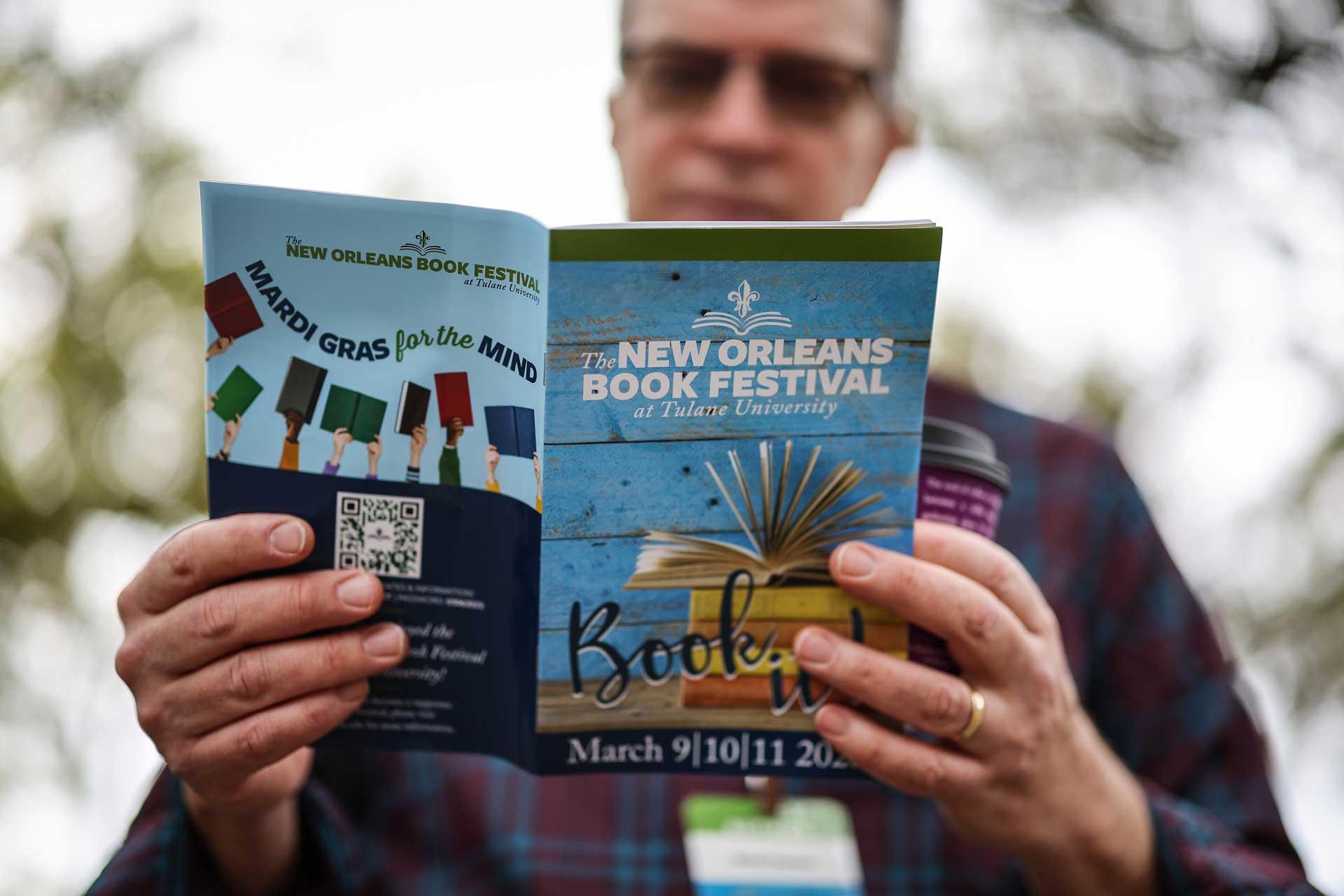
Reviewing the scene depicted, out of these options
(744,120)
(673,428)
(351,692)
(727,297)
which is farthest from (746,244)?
(744,120)

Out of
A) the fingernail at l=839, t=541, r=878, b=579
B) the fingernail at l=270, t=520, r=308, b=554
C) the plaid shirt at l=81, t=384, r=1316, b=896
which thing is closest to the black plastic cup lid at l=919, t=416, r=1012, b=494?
the fingernail at l=839, t=541, r=878, b=579

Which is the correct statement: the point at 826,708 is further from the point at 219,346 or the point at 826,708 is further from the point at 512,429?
the point at 219,346

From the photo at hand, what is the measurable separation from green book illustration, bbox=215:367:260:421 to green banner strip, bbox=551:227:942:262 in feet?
0.93

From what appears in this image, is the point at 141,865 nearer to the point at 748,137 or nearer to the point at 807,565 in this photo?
the point at 807,565

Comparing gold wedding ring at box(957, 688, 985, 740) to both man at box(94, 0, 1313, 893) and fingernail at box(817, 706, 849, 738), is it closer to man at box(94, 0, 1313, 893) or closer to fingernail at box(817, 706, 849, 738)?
man at box(94, 0, 1313, 893)

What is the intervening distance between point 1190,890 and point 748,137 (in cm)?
108

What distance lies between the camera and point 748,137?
4.62 feet

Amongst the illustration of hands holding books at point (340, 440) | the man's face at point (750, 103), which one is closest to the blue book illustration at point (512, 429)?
the illustration of hands holding books at point (340, 440)

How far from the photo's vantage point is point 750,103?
141 cm

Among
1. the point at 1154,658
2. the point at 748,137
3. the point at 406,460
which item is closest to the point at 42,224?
the point at 748,137

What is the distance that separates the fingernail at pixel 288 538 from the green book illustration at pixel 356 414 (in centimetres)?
9

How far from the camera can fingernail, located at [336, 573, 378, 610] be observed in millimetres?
854

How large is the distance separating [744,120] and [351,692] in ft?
3.11

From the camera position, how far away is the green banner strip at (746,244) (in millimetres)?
831
